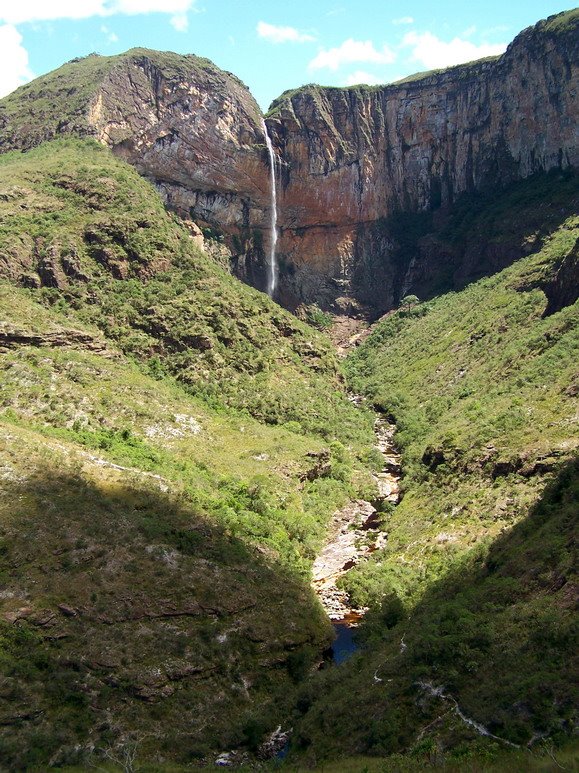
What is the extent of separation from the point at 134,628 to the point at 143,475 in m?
15.1

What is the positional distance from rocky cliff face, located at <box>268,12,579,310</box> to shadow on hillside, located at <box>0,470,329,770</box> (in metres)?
74.0

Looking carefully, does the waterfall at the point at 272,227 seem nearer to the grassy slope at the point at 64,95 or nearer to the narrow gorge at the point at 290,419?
the narrow gorge at the point at 290,419

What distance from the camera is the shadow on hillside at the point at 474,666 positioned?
24625mm

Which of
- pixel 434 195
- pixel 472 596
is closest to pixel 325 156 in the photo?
pixel 434 195

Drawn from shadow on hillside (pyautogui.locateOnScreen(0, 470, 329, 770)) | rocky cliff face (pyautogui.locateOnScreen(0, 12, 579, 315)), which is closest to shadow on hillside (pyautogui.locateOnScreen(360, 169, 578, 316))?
rocky cliff face (pyautogui.locateOnScreen(0, 12, 579, 315))

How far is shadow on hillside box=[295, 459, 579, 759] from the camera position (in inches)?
969

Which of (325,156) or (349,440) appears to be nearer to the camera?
(349,440)

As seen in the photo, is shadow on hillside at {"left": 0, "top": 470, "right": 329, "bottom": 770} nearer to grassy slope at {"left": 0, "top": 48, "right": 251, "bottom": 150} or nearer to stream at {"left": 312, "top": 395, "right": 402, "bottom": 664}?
stream at {"left": 312, "top": 395, "right": 402, "bottom": 664}

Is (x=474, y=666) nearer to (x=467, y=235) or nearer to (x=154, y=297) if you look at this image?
(x=154, y=297)

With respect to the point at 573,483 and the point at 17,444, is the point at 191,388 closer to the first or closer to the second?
the point at 17,444

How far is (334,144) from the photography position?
115 m

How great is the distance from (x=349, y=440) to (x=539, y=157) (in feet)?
193

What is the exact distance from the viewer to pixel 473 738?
2398 centimetres

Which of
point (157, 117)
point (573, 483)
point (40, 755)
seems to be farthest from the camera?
point (157, 117)
